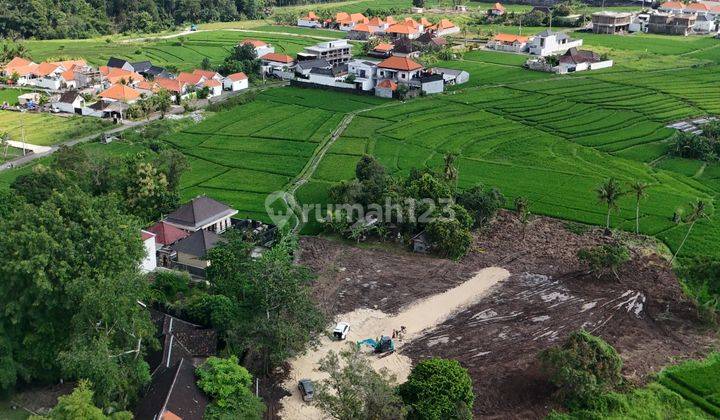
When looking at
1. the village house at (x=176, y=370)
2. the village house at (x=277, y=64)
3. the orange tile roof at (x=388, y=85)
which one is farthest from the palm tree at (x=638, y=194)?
the village house at (x=277, y=64)

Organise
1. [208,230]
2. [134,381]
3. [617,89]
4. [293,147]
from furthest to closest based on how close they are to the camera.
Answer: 1. [617,89]
2. [293,147]
3. [208,230]
4. [134,381]

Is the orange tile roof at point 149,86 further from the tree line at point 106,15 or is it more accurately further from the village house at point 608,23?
the village house at point 608,23

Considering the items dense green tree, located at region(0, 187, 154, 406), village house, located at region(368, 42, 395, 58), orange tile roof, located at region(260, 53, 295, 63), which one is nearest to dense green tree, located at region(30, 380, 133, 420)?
dense green tree, located at region(0, 187, 154, 406)

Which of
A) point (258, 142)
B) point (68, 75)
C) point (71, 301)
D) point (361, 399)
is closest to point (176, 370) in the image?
point (71, 301)

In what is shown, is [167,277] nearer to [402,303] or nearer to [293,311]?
[293,311]

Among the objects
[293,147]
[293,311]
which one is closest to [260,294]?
[293,311]

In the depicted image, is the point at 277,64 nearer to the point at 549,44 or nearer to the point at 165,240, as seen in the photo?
the point at 549,44
